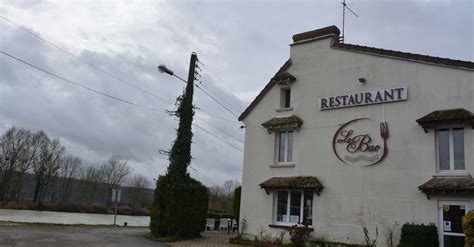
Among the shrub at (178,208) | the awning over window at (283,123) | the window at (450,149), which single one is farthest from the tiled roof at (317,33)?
the shrub at (178,208)

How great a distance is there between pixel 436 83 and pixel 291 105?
606 cm

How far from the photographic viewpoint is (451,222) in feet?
45.2

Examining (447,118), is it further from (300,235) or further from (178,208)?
(178,208)

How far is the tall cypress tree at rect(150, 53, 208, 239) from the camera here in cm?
1997

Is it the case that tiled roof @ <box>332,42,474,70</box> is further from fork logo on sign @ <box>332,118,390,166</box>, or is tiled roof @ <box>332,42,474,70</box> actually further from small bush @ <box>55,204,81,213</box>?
small bush @ <box>55,204,81,213</box>

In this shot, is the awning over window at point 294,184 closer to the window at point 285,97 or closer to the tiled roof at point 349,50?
the window at point 285,97

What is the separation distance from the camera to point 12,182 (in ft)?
195

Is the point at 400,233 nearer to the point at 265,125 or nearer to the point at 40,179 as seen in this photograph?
the point at 265,125

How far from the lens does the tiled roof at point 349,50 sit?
1477 cm

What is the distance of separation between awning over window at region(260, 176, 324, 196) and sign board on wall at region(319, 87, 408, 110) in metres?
→ 3.03

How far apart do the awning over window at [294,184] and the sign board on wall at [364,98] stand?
3.03m

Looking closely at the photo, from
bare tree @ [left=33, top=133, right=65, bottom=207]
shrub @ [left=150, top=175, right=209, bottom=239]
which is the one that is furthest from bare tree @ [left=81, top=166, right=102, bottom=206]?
shrub @ [left=150, top=175, right=209, bottom=239]

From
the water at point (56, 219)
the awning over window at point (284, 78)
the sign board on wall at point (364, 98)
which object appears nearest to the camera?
the sign board on wall at point (364, 98)

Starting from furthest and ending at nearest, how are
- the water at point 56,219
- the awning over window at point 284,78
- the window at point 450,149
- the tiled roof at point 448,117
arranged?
the water at point 56,219 < the awning over window at point 284,78 < the window at point 450,149 < the tiled roof at point 448,117
